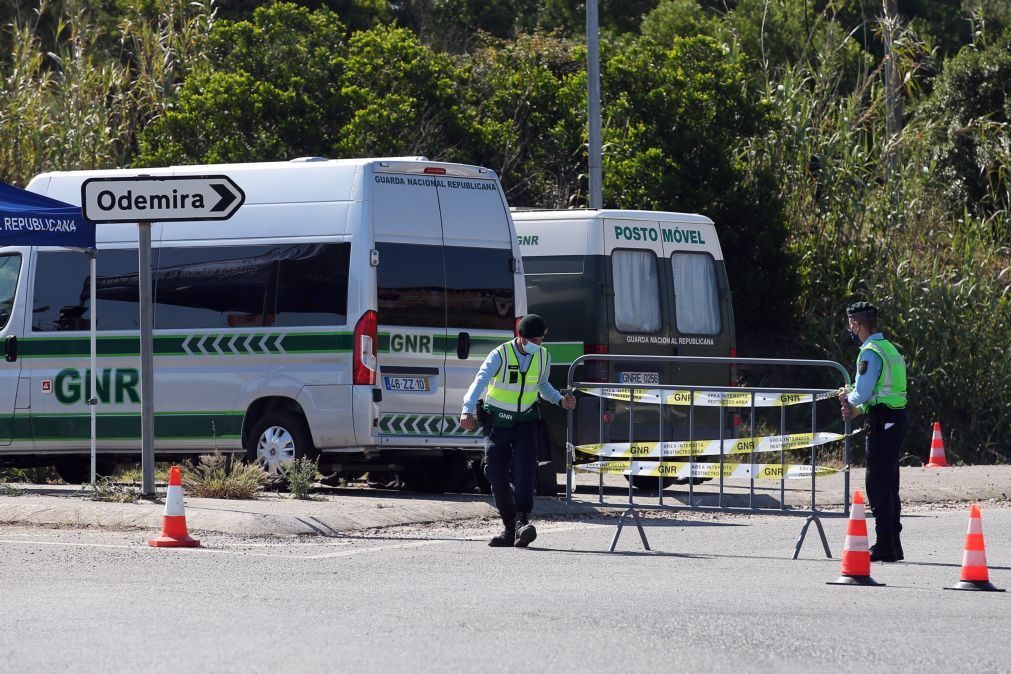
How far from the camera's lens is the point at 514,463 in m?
11.9

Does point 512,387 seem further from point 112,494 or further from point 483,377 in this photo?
point 112,494

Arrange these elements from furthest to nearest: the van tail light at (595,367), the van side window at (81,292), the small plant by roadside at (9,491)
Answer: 1. the van tail light at (595,367)
2. the van side window at (81,292)
3. the small plant by roadside at (9,491)

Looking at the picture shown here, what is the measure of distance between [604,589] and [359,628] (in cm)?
196

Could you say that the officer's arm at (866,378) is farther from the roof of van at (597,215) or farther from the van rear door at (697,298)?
the roof of van at (597,215)

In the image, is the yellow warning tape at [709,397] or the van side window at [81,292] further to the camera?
the van side window at [81,292]

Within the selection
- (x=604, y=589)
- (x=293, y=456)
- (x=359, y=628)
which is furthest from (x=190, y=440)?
(x=359, y=628)

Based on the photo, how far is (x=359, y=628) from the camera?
7.61 metres

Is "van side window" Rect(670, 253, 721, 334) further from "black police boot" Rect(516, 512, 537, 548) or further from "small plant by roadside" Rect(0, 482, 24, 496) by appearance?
"small plant by roadside" Rect(0, 482, 24, 496)

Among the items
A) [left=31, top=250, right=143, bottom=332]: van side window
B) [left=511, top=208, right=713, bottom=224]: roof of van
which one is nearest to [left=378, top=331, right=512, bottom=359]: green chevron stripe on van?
[left=511, top=208, right=713, bottom=224]: roof of van

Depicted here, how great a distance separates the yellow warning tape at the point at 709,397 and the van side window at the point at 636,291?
4.28 metres

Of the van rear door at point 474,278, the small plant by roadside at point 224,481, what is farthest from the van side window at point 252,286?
the small plant by roadside at point 224,481

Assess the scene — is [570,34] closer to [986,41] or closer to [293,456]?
[986,41]

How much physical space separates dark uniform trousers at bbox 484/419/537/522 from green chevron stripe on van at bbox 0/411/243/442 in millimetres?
3580

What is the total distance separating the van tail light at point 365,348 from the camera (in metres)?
14.0
